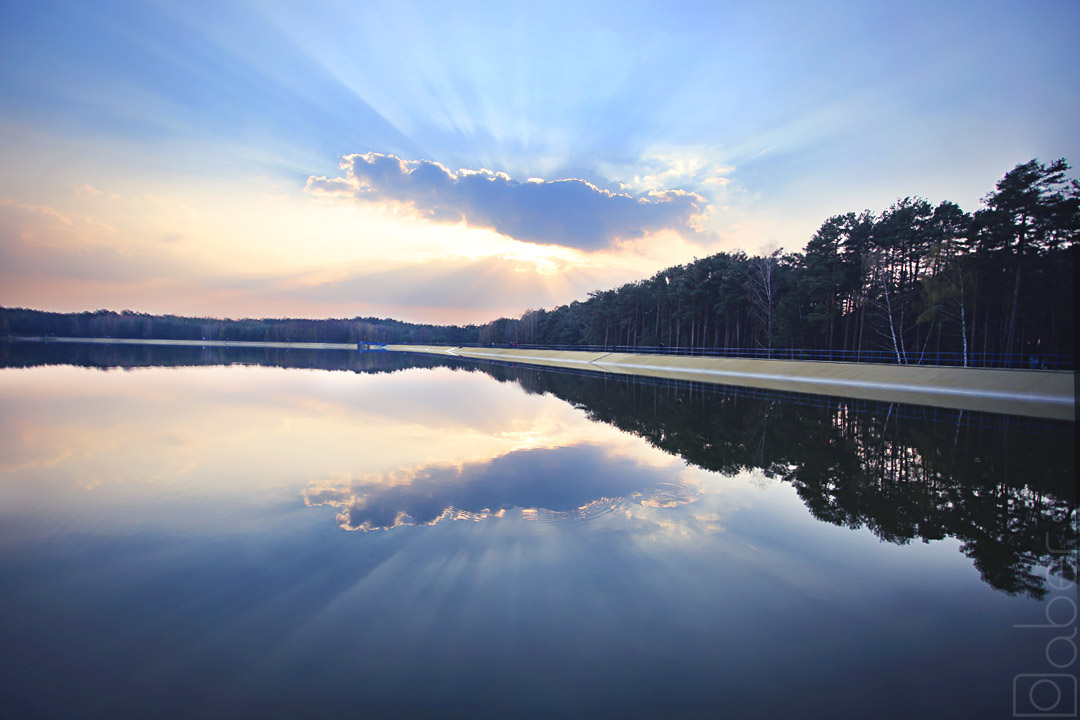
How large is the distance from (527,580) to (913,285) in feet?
153

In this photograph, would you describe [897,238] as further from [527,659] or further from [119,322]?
[119,322]

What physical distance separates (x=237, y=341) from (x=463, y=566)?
21807cm

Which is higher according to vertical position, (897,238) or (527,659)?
(897,238)

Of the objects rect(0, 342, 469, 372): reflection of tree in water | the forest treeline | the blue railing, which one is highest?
the forest treeline

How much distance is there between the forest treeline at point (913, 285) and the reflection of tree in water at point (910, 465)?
18828 mm

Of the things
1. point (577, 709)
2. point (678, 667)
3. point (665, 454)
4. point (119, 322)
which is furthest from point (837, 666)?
point (119, 322)

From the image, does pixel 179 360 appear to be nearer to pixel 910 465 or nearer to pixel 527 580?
pixel 527 580

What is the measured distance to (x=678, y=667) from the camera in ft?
13.0

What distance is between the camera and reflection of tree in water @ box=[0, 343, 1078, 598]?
275 inches

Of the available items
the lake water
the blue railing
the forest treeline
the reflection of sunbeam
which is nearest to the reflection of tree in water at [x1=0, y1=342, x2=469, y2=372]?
the forest treeline

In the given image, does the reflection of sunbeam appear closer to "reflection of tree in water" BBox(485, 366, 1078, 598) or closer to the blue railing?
"reflection of tree in water" BBox(485, 366, 1078, 598)

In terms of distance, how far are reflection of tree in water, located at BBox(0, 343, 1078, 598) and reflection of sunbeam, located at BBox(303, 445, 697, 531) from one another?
240cm

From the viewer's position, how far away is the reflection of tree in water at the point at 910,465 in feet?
22.9

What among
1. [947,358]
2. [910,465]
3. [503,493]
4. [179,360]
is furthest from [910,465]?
[179,360]
